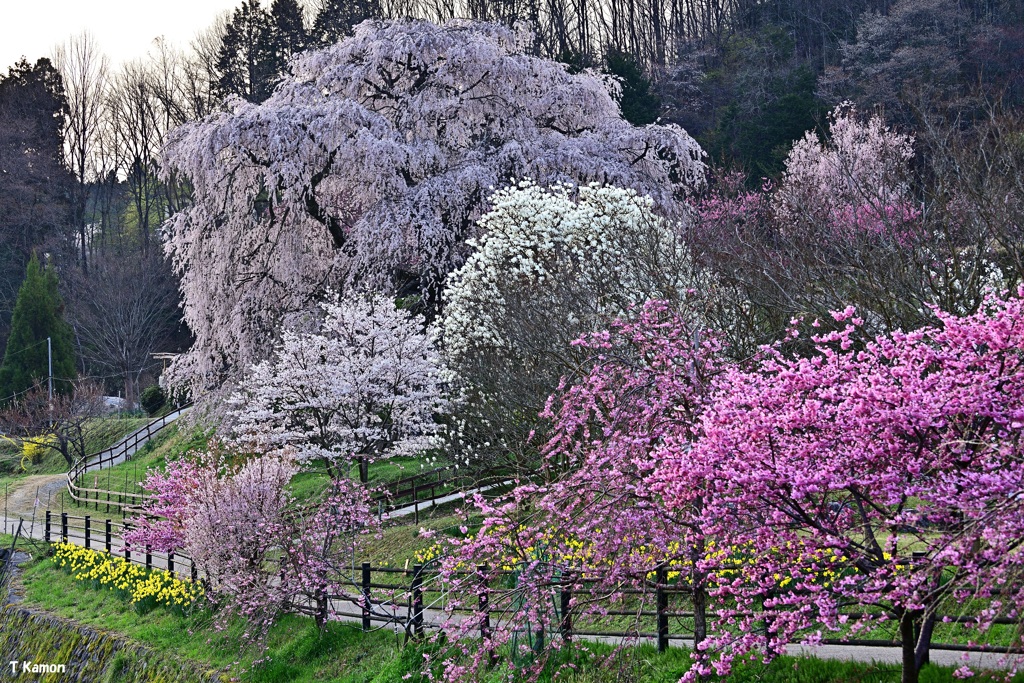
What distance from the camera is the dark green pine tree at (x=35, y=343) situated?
43156 millimetres

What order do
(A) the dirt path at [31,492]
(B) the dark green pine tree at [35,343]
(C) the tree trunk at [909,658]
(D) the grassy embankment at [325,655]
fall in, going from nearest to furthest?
(C) the tree trunk at [909,658] → (D) the grassy embankment at [325,655] → (A) the dirt path at [31,492] → (B) the dark green pine tree at [35,343]

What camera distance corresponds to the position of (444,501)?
2081cm

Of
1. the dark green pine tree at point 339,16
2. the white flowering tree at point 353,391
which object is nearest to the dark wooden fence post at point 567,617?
the white flowering tree at point 353,391

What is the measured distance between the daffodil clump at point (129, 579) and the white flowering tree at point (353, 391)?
321cm

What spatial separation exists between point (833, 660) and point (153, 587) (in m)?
13.1

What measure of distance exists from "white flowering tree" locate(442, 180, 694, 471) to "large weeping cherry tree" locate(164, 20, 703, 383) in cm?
348

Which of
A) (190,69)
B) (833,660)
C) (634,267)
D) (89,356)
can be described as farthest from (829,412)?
(190,69)

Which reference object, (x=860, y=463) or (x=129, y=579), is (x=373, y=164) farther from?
(x=860, y=463)

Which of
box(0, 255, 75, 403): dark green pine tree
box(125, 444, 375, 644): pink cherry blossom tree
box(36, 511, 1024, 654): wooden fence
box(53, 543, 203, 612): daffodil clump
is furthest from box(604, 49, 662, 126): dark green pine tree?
box(125, 444, 375, 644): pink cherry blossom tree

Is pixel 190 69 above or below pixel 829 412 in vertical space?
above

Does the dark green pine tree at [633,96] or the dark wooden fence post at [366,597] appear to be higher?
the dark green pine tree at [633,96]

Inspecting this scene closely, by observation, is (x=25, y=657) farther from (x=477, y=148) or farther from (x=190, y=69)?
(x=190, y=69)

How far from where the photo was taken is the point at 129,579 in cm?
1938

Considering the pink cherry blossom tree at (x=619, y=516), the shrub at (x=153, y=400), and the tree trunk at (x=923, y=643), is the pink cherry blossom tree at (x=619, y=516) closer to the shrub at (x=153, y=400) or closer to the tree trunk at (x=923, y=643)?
the tree trunk at (x=923, y=643)
